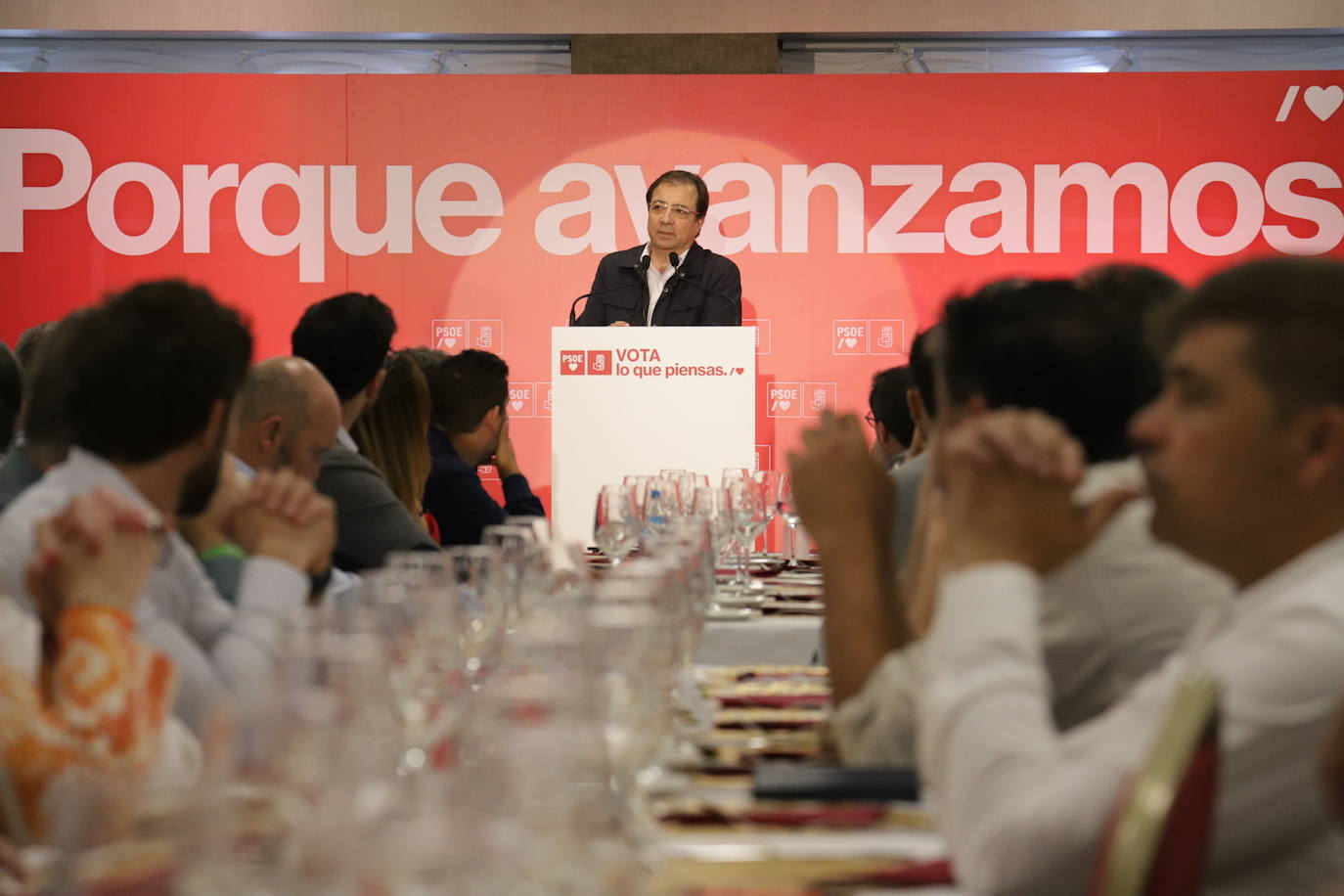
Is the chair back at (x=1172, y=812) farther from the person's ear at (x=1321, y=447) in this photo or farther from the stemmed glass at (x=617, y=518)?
the stemmed glass at (x=617, y=518)

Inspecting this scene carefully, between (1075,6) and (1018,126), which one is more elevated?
(1075,6)

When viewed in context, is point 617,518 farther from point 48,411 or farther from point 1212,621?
point 1212,621

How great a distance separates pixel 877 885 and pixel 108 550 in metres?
0.81

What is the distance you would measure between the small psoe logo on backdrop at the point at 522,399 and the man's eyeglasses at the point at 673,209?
1.23 metres

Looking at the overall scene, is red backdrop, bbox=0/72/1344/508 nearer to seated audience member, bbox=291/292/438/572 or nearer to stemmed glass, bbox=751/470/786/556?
stemmed glass, bbox=751/470/786/556

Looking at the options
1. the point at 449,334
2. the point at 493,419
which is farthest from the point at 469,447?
the point at 449,334

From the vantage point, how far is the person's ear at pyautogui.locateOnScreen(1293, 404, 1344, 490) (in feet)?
3.99

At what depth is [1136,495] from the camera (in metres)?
1.46

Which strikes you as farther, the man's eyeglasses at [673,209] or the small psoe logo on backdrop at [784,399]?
the small psoe logo on backdrop at [784,399]

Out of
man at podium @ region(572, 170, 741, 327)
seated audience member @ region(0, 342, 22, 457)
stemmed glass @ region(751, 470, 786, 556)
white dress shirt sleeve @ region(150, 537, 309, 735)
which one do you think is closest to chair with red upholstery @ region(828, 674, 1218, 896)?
white dress shirt sleeve @ region(150, 537, 309, 735)

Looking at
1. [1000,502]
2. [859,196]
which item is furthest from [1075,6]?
[1000,502]

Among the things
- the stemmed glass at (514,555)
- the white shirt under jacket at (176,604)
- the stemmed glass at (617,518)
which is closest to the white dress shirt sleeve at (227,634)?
the white shirt under jacket at (176,604)

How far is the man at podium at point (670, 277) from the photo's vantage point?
7.39 meters

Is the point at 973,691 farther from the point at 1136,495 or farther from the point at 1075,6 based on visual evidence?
the point at 1075,6
